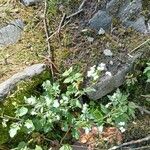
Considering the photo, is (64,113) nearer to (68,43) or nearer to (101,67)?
(101,67)

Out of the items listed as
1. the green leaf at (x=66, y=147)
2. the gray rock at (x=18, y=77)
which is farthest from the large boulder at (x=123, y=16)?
the green leaf at (x=66, y=147)

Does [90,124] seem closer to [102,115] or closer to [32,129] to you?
[102,115]

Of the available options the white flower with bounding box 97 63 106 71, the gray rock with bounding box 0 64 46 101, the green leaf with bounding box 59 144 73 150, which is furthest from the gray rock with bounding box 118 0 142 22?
the green leaf with bounding box 59 144 73 150

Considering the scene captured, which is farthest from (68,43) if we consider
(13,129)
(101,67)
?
(13,129)

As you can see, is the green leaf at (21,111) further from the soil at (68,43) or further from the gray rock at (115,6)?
the gray rock at (115,6)

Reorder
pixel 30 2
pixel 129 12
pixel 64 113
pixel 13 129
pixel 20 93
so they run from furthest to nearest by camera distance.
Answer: pixel 30 2
pixel 129 12
pixel 20 93
pixel 64 113
pixel 13 129

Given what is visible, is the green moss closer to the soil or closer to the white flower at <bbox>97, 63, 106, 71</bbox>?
the soil
